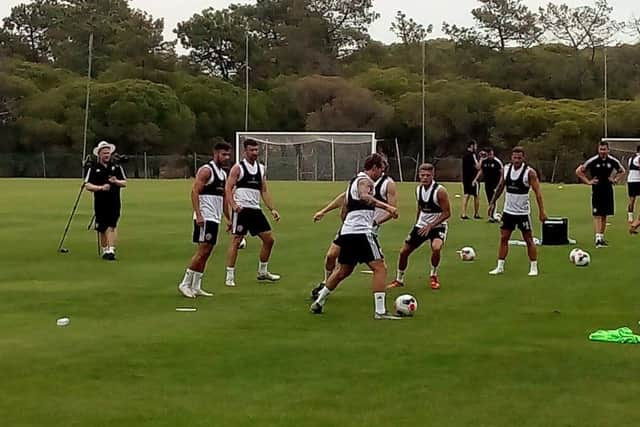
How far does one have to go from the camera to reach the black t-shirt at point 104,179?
63.4 feet

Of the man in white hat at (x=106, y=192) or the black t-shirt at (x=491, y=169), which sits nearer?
the man in white hat at (x=106, y=192)

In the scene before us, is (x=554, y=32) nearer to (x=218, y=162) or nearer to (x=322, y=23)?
(x=322, y=23)

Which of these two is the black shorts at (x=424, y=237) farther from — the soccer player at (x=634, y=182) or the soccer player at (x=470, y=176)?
the soccer player at (x=470, y=176)

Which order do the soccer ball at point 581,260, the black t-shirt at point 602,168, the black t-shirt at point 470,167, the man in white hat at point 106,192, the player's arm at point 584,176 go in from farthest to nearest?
1. the black t-shirt at point 470,167
2. the black t-shirt at point 602,168
3. the player's arm at point 584,176
4. the man in white hat at point 106,192
5. the soccer ball at point 581,260

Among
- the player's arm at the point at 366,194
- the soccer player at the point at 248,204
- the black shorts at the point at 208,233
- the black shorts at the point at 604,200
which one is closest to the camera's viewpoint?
the player's arm at the point at 366,194

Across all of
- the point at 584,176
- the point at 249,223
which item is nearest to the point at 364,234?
the point at 249,223

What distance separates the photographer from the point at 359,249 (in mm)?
12406

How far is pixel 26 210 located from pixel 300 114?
5326cm

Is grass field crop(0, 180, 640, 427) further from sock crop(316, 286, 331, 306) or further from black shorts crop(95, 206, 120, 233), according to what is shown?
black shorts crop(95, 206, 120, 233)

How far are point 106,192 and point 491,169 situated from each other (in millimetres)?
11410

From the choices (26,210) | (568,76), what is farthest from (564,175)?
(26,210)

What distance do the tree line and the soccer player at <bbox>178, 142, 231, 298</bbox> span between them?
60.0 metres

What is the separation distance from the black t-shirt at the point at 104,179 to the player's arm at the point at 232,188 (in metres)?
4.16

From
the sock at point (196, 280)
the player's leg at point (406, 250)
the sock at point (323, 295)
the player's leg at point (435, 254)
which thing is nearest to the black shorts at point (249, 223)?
the sock at point (196, 280)
